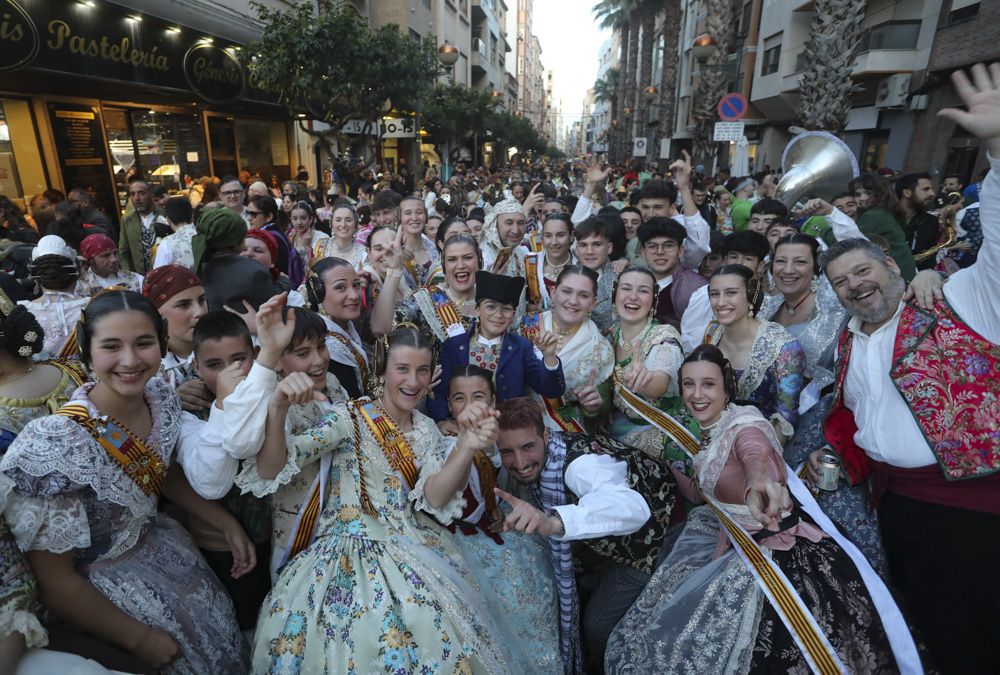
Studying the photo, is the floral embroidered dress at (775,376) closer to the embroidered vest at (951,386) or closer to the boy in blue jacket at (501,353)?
the embroidered vest at (951,386)

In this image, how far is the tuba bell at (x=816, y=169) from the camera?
19.9ft

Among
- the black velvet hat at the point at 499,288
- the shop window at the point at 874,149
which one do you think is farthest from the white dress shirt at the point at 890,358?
the shop window at the point at 874,149

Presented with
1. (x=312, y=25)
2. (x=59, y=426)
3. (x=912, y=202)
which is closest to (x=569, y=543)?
(x=59, y=426)

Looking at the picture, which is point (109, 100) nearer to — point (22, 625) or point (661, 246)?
point (661, 246)

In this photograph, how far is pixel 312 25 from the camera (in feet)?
31.2

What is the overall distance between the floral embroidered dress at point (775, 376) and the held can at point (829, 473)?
40cm

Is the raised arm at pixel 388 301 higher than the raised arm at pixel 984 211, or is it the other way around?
the raised arm at pixel 984 211

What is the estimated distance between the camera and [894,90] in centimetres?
1577

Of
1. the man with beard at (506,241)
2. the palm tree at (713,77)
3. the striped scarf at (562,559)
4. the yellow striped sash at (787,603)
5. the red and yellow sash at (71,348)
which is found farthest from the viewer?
the palm tree at (713,77)

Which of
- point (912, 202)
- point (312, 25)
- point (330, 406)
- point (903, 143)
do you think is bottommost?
point (330, 406)

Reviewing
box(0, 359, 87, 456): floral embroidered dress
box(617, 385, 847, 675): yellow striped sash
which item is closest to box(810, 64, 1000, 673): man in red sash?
box(617, 385, 847, 675): yellow striped sash

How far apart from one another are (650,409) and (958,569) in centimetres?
149

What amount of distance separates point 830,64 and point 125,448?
584 inches

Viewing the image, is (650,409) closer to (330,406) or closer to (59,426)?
(330,406)
